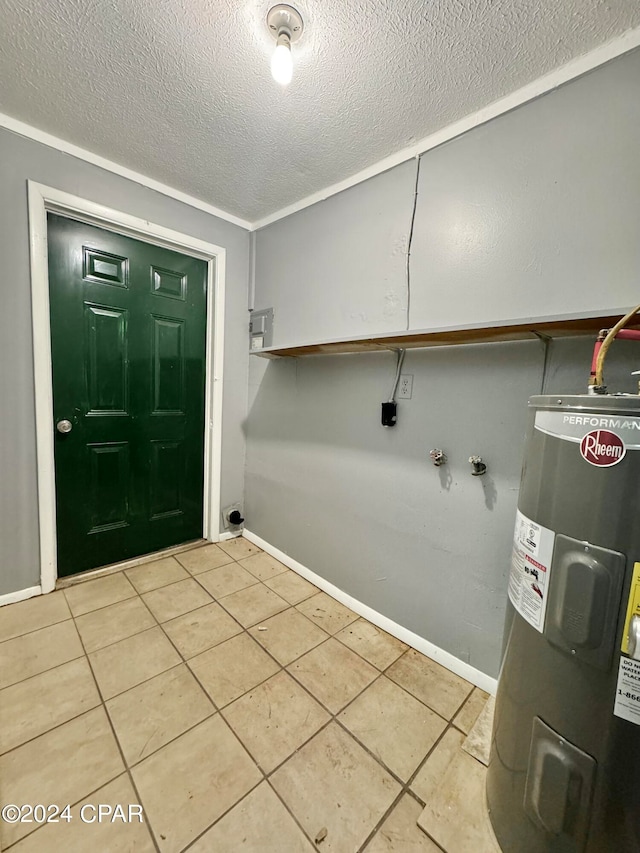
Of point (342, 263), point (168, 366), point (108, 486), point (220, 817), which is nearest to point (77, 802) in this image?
point (220, 817)

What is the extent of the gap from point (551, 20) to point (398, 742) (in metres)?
2.49

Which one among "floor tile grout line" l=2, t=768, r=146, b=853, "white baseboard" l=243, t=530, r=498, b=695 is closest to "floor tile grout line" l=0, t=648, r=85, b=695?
"floor tile grout line" l=2, t=768, r=146, b=853

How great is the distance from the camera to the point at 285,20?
108cm

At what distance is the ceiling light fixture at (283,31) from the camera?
3.50 ft

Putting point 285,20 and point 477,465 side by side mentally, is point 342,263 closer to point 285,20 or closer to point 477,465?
point 285,20

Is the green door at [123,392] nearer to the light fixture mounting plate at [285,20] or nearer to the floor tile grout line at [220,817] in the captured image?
the light fixture mounting plate at [285,20]

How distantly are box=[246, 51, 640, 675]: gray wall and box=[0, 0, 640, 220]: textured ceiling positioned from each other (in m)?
0.17

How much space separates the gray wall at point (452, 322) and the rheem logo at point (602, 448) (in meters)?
0.58

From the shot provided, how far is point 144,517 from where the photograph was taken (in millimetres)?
2311

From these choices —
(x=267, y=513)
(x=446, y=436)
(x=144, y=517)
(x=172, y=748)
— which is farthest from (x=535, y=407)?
(x=144, y=517)

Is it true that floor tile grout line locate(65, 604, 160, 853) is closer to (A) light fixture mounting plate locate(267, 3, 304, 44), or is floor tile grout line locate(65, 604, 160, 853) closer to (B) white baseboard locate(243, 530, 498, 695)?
(B) white baseboard locate(243, 530, 498, 695)

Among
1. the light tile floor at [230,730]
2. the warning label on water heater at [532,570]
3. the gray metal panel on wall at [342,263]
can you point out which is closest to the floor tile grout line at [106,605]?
the light tile floor at [230,730]

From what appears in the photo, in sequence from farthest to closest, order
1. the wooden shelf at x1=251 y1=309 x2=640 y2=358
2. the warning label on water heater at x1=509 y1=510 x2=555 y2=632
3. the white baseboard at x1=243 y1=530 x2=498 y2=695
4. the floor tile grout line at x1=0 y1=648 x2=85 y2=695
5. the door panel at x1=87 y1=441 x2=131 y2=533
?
the door panel at x1=87 y1=441 x2=131 y2=533, the white baseboard at x1=243 y1=530 x2=498 y2=695, the floor tile grout line at x1=0 y1=648 x2=85 y2=695, the wooden shelf at x1=251 y1=309 x2=640 y2=358, the warning label on water heater at x1=509 y1=510 x2=555 y2=632

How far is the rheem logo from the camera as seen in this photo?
0.68 metres
